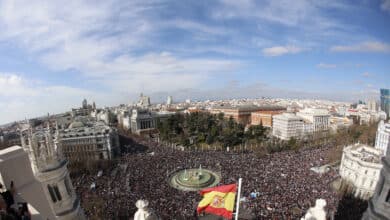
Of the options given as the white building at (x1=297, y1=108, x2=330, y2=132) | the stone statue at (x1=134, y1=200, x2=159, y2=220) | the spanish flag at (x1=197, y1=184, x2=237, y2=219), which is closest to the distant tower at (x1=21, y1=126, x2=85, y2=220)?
the stone statue at (x1=134, y1=200, x2=159, y2=220)

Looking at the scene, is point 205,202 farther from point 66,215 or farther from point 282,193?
point 282,193

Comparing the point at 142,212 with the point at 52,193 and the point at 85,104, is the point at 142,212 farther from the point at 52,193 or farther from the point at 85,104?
the point at 85,104

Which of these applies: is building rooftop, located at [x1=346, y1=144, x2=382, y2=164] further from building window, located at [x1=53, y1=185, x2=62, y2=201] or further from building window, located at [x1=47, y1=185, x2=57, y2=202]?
building window, located at [x1=47, y1=185, x2=57, y2=202]

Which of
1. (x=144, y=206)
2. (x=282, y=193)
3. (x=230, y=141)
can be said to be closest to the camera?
(x=144, y=206)

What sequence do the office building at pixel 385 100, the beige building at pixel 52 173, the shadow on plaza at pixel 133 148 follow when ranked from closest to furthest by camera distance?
the beige building at pixel 52 173, the shadow on plaza at pixel 133 148, the office building at pixel 385 100

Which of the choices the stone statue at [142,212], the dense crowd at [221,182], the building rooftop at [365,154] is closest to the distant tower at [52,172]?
the stone statue at [142,212]

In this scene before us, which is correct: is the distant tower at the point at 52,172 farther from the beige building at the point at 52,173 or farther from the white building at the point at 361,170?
the white building at the point at 361,170

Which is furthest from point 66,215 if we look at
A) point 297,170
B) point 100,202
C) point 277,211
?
point 297,170
